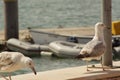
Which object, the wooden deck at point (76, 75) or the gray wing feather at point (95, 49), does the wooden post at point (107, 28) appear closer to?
the gray wing feather at point (95, 49)

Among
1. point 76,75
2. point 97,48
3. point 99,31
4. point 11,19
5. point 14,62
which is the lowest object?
point 76,75

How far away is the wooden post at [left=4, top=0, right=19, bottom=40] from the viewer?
29.2 metres

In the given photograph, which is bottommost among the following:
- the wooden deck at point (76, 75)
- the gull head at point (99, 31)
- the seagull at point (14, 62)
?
the wooden deck at point (76, 75)

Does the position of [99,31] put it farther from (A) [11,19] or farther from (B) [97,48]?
(A) [11,19]

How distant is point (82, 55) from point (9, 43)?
720 inches

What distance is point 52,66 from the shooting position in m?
24.6

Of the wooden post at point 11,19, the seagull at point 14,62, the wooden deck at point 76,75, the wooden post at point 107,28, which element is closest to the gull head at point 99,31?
the wooden post at point 107,28

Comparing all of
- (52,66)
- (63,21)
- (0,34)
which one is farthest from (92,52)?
(63,21)

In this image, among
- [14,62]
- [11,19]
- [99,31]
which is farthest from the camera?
[11,19]

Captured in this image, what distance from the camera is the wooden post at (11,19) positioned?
95.9 feet

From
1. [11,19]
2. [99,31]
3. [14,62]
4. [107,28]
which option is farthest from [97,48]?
[11,19]

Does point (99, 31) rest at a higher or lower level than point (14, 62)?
higher

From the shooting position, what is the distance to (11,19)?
96.3ft

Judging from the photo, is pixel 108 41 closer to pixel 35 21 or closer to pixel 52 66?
pixel 52 66
